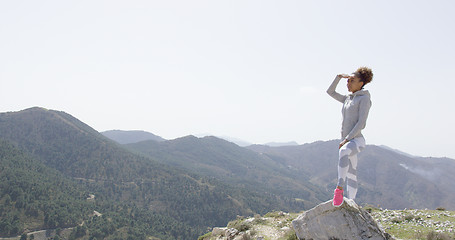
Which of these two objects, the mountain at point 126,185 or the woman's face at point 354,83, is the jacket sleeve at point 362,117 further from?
the mountain at point 126,185

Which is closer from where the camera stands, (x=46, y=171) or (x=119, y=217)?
(x=119, y=217)

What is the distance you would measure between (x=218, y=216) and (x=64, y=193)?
2244 inches

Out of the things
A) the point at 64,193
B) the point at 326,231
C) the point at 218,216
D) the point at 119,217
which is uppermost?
the point at 326,231

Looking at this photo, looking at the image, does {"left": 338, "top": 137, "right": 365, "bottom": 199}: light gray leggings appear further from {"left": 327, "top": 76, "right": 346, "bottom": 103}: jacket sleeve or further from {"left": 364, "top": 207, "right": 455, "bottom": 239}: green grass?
{"left": 364, "top": 207, "right": 455, "bottom": 239}: green grass

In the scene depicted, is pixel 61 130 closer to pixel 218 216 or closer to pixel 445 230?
pixel 218 216

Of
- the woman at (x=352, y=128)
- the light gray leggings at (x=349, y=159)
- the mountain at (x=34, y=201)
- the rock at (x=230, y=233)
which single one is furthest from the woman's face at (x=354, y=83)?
the mountain at (x=34, y=201)

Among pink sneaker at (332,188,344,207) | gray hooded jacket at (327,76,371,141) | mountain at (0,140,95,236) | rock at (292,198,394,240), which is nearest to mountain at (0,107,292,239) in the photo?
mountain at (0,140,95,236)

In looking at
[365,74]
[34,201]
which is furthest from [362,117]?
[34,201]

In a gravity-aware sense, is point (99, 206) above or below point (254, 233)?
below

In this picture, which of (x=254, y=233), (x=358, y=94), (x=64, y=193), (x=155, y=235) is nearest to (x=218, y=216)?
(x=155, y=235)

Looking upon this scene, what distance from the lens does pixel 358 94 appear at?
6168 mm

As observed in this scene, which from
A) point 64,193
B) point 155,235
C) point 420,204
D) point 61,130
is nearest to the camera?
point 155,235

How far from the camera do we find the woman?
5.83 m

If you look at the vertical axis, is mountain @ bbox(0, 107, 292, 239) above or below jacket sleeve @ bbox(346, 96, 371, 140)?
below
